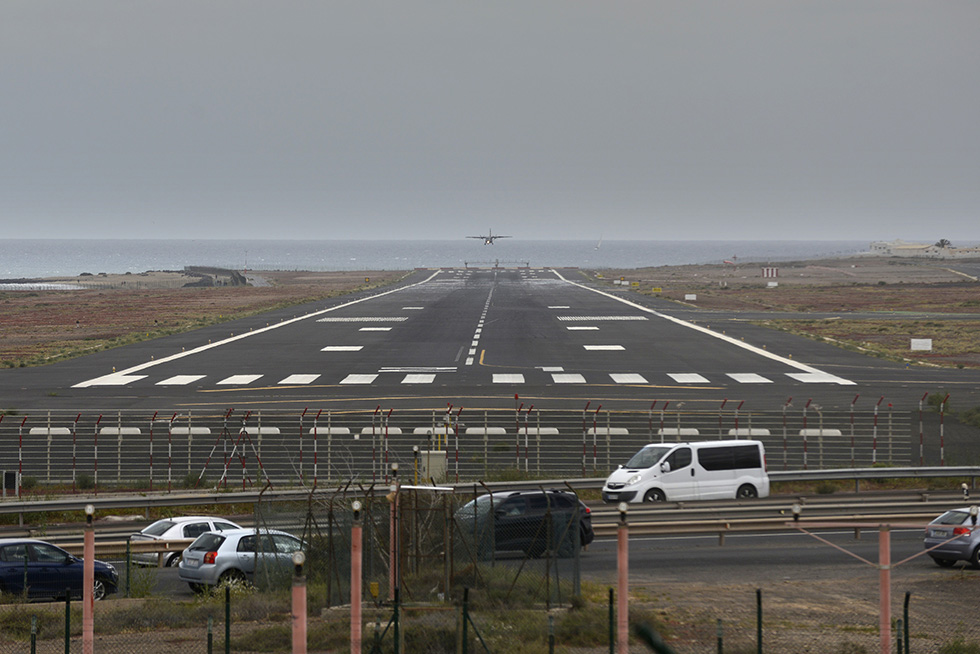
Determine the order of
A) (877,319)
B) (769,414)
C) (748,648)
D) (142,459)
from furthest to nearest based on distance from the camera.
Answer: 1. (877,319)
2. (769,414)
3. (142,459)
4. (748,648)

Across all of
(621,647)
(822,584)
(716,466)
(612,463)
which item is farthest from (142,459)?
(621,647)

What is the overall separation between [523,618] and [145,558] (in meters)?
11.9

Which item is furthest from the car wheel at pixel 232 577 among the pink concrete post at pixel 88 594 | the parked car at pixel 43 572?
the pink concrete post at pixel 88 594

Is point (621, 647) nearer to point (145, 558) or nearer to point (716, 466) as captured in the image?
point (145, 558)

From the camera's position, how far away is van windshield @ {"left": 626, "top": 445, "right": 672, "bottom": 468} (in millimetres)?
29531

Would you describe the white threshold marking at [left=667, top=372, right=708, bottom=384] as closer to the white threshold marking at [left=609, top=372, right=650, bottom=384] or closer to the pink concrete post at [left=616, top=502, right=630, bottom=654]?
the white threshold marking at [left=609, top=372, right=650, bottom=384]

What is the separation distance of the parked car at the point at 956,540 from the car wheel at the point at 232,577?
1471 centimetres

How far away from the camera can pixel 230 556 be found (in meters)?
21.0

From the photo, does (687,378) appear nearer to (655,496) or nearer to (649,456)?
(649,456)

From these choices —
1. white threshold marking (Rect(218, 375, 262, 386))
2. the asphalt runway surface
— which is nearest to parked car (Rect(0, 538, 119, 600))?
the asphalt runway surface

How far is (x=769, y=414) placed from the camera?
4069 centimetres

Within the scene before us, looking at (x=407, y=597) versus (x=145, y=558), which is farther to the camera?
(x=145, y=558)

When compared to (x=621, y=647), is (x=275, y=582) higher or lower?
lower

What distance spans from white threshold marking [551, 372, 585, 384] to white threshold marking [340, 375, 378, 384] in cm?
971
